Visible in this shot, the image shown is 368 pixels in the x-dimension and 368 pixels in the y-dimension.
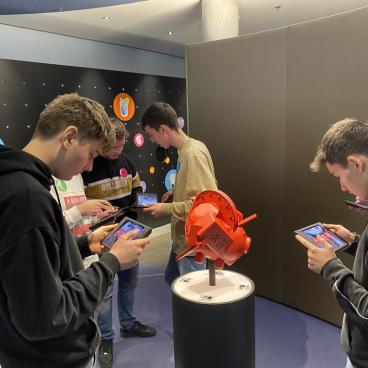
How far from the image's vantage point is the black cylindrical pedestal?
1.62 m

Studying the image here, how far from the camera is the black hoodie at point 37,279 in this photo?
2.87 ft

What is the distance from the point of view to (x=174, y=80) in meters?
5.80

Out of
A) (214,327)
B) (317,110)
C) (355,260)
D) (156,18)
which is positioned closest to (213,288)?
(214,327)

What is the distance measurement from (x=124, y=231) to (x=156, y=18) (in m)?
3.29

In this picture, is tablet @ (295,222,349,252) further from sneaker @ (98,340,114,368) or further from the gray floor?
sneaker @ (98,340,114,368)

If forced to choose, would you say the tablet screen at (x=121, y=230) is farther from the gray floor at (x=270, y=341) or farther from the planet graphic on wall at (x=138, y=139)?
the planet graphic on wall at (x=138, y=139)

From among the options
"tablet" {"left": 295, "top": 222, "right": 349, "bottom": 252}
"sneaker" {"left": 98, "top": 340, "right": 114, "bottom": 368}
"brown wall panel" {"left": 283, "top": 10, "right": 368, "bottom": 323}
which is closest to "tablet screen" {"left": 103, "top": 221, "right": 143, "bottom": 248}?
"tablet" {"left": 295, "top": 222, "right": 349, "bottom": 252}

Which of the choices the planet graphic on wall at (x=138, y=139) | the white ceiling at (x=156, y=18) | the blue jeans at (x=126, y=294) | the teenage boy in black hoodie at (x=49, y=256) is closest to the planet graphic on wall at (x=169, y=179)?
the planet graphic on wall at (x=138, y=139)

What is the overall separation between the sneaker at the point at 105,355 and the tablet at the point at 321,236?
1427 millimetres

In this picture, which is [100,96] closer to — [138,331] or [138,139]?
[138,139]

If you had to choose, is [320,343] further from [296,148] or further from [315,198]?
[296,148]

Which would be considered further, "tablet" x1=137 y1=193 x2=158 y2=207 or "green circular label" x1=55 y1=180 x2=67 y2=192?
"tablet" x1=137 y1=193 x2=158 y2=207

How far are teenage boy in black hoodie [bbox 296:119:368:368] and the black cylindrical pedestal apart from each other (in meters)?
0.43

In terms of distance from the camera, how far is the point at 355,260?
1279mm
